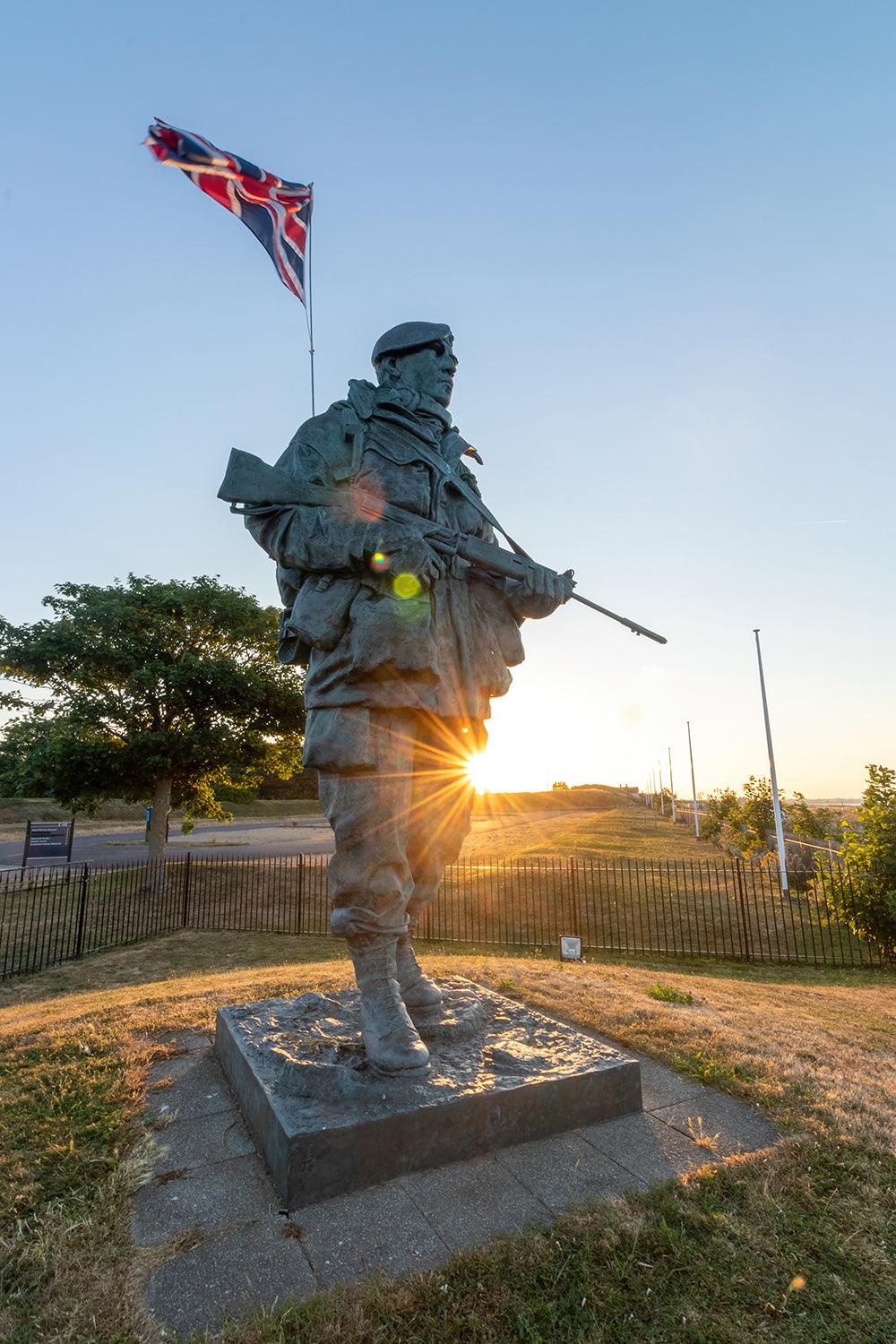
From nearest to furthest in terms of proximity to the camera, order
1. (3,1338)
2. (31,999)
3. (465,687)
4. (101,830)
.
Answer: (3,1338), (465,687), (31,999), (101,830)

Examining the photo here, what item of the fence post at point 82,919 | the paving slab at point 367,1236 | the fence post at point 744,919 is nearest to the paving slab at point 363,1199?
the paving slab at point 367,1236

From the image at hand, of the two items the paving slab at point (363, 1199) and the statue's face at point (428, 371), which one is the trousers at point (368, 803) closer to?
the paving slab at point (363, 1199)

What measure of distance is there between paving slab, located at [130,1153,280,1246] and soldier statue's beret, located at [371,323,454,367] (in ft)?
12.8

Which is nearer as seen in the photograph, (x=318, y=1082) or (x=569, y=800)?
(x=318, y=1082)

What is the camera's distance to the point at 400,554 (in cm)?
304

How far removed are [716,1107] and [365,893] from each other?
189 cm

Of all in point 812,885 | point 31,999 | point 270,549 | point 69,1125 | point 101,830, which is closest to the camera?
point 69,1125

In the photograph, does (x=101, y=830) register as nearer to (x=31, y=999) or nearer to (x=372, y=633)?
(x=31, y=999)

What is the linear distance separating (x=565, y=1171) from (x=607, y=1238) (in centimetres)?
42

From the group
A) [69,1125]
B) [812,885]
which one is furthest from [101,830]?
[69,1125]

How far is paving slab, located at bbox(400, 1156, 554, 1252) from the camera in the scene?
2.25 m

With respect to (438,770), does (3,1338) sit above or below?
below

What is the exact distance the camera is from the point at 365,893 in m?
3.03

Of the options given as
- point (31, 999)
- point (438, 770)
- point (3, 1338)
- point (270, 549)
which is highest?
point (270, 549)
